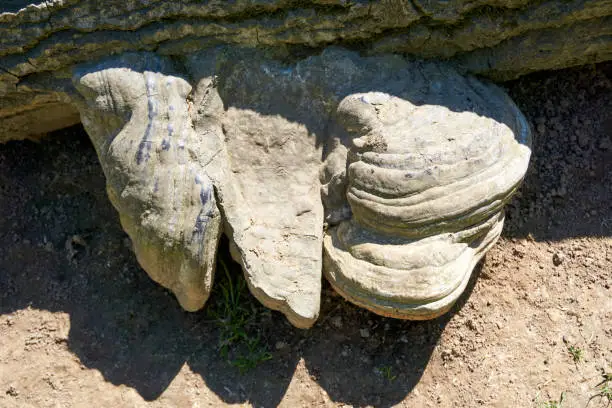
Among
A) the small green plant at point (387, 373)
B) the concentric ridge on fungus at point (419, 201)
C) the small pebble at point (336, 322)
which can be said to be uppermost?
the concentric ridge on fungus at point (419, 201)

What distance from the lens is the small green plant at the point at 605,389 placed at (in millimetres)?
3270

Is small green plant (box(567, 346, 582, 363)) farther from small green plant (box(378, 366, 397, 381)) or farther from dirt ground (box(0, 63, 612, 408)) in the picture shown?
small green plant (box(378, 366, 397, 381))

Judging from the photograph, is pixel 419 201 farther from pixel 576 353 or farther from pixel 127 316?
pixel 127 316

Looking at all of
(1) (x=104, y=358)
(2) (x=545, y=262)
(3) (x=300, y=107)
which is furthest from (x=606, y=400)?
(1) (x=104, y=358)

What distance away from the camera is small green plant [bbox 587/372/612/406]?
10.7 ft

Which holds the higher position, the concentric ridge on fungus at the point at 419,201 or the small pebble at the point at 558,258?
the concentric ridge on fungus at the point at 419,201

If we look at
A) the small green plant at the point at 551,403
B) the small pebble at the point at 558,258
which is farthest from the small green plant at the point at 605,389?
the small pebble at the point at 558,258

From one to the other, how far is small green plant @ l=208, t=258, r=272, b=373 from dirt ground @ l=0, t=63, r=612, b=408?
0.06ft

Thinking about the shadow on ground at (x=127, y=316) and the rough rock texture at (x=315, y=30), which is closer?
the rough rock texture at (x=315, y=30)

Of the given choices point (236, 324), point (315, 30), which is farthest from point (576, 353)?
point (315, 30)

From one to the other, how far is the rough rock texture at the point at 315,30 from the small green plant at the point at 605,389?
5.12 feet

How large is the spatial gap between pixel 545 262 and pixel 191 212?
1.82 m

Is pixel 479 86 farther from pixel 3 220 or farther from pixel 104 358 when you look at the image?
pixel 3 220

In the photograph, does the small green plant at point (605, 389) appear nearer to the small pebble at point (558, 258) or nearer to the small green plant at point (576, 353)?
the small green plant at point (576, 353)
